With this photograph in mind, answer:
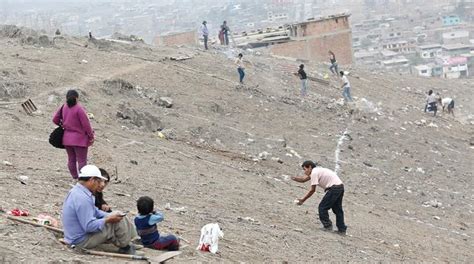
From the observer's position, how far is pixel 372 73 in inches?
1304

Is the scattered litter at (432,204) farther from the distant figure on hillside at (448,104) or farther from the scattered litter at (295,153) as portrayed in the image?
the distant figure on hillside at (448,104)

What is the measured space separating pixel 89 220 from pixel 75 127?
298 centimetres

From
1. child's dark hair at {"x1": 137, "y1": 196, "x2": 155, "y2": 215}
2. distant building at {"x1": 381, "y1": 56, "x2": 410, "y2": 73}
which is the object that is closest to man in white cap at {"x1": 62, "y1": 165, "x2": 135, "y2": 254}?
child's dark hair at {"x1": 137, "y1": 196, "x2": 155, "y2": 215}

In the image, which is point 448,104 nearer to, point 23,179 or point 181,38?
point 181,38

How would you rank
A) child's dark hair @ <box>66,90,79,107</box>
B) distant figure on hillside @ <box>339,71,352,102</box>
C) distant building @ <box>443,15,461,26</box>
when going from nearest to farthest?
child's dark hair @ <box>66,90,79,107</box>, distant figure on hillside @ <box>339,71,352,102</box>, distant building @ <box>443,15,461,26</box>

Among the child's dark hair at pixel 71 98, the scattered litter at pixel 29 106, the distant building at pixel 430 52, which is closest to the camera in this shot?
the child's dark hair at pixel 71 98

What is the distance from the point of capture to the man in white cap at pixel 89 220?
267 inches

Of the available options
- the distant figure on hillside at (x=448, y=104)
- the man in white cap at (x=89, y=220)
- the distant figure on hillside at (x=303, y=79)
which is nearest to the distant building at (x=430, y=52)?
the distant figure on hillside at (x=448, y=104)

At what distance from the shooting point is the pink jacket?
9.49 metres

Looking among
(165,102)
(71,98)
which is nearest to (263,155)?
(165,102)

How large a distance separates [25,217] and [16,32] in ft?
57.0

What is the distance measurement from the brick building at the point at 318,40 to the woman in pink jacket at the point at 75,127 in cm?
2580

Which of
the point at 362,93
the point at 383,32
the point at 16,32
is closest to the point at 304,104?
the point at 362,93

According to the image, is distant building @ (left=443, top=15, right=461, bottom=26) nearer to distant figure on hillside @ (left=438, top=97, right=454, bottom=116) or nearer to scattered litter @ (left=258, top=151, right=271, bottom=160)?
distant figure on hillside @ (left=438, top=97, right=454, bottom=116)
